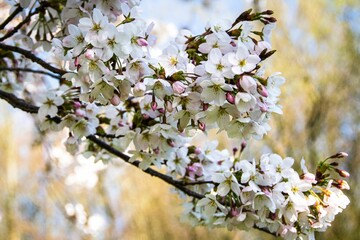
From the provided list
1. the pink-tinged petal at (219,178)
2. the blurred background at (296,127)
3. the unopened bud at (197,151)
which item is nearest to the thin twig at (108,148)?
the unopened bud at (197,151)

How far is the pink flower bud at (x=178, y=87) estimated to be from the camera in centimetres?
111

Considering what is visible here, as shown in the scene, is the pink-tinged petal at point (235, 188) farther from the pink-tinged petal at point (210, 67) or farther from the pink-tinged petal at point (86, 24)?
the pink-tinged petal at point (86, 24)

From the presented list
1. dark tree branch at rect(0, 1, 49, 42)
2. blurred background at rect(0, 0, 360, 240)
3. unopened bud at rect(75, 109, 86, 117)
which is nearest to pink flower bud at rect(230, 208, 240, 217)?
unopened bud at rect(75, 109, 86, 117)

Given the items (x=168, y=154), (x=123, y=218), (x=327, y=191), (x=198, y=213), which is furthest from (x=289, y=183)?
(x=123, y=218)

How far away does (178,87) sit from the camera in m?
1.11

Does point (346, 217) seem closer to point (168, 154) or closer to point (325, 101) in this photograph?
point (325, 101)

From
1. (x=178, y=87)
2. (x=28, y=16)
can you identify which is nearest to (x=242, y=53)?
(x=178, y=87)

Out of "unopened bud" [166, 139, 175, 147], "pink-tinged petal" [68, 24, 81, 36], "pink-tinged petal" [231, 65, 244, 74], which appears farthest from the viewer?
"unopened bud" [166, 139, 175, 147]

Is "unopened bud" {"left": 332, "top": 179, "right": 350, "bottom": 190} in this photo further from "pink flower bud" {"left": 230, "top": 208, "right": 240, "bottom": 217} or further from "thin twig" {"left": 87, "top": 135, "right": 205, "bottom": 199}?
"thin twig" {"left": 87, "top": 135, "right": 205, "bottom": 199}

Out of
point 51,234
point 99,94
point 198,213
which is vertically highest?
point 99,94

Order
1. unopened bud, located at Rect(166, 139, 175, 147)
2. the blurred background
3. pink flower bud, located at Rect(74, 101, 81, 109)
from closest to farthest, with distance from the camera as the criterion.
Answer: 1. unopened bud, located at Rect(166, 139, 175, 147)
2. pink flower bud, located at Rect(74, 101, 81, 109)
3. the blurred background

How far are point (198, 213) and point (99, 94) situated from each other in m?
0.72

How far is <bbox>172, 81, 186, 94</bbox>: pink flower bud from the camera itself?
1114 mm

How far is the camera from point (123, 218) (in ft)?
20.8
